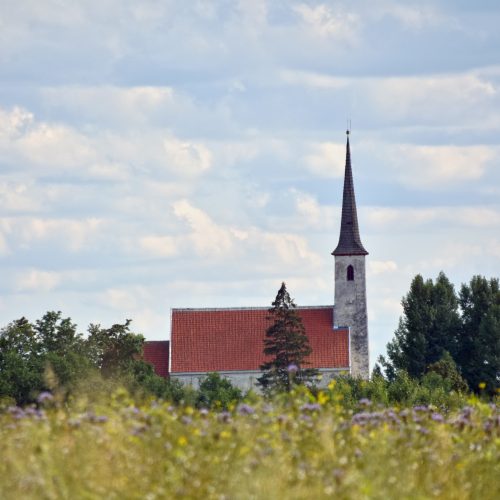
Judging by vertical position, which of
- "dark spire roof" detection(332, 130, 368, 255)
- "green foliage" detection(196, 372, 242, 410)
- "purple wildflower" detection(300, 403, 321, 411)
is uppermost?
"dark spire roof" detection(332, 130, 368, 255)

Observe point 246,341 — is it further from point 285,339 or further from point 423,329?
point 423,329

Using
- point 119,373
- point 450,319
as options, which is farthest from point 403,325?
point 119,373

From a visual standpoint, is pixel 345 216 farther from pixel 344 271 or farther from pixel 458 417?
pixel 458 417

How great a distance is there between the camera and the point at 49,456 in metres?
10.1

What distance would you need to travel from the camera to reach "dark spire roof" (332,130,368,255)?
86312mm

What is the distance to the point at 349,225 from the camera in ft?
287

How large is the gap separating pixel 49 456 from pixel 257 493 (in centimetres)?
179

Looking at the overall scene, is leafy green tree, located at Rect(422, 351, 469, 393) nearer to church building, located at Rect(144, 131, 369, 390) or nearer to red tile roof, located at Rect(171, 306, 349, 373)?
church building, located at Rect(144, 131, 369, 390)

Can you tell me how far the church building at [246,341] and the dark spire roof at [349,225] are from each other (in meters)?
1.75

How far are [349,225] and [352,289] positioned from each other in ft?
14.3

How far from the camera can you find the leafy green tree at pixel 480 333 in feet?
274

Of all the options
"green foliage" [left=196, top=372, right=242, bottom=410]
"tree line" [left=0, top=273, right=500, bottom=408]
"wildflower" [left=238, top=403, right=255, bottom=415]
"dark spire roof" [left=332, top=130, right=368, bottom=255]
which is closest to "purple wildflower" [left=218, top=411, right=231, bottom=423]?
"wildflower" [left=238, top=403, right=255, bottom=415]

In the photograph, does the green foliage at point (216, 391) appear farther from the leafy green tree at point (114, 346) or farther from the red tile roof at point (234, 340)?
the red tile roof at point (234, 340)

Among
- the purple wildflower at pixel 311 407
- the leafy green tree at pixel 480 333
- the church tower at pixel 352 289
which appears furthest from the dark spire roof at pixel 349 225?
the purple wildflower at pixel 311 407
